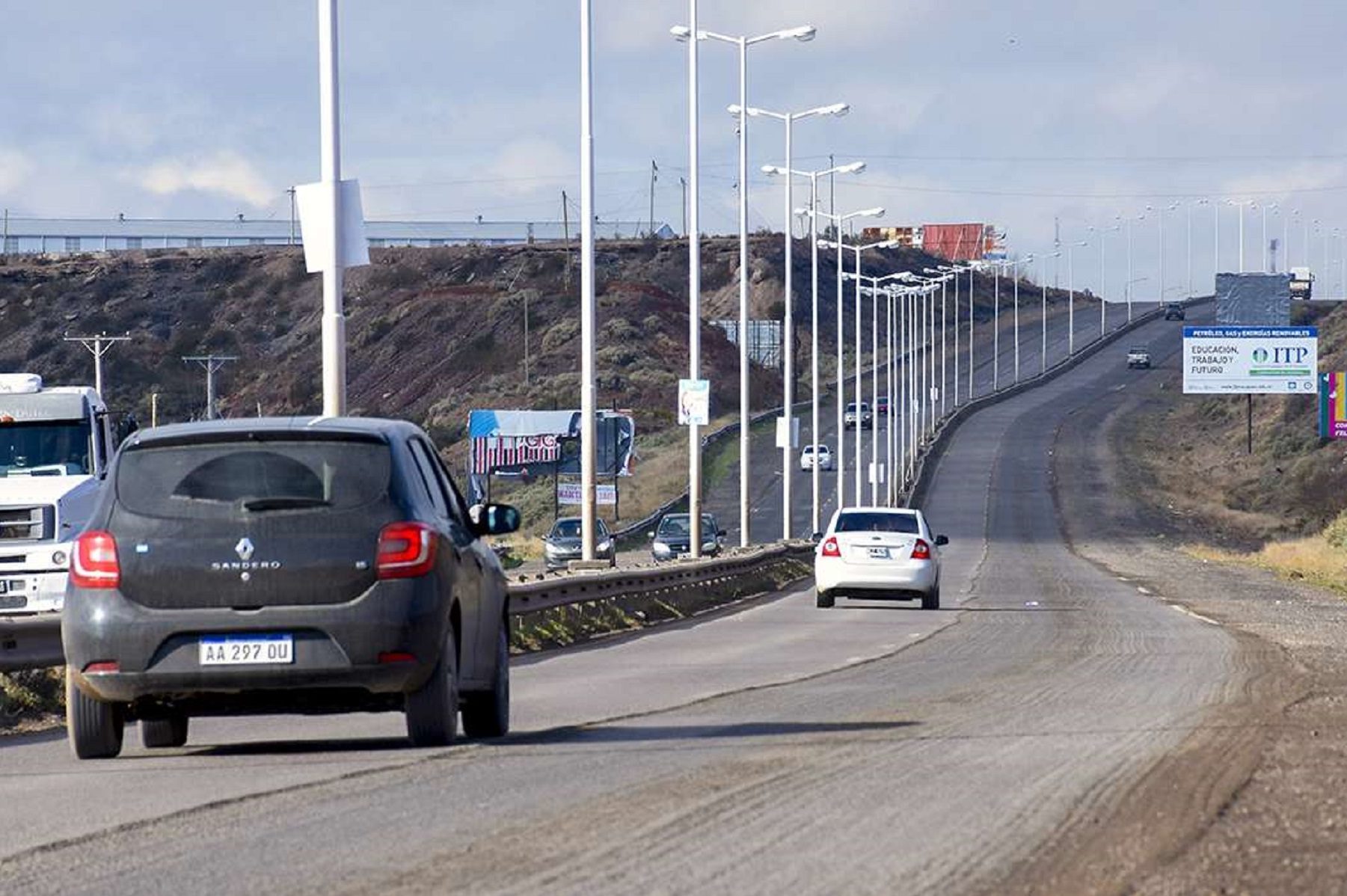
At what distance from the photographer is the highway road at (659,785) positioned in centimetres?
860

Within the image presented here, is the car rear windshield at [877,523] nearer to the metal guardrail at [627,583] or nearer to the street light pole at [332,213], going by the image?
the metal guardrail at [627,583]

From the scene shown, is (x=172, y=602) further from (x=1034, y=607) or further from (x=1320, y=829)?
(x=1034, y=607)

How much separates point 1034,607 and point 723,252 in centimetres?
15153

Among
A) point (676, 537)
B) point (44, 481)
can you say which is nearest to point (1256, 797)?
point (44, 481)

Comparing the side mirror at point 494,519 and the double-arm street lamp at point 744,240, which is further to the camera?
the double-arm street lamp at point 744,240

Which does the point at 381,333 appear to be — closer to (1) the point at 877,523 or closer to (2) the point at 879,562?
(1) the point at 877,523

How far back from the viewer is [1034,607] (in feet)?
118

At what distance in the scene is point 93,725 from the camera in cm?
1292

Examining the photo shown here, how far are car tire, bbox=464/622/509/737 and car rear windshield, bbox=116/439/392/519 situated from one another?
6.10 feet

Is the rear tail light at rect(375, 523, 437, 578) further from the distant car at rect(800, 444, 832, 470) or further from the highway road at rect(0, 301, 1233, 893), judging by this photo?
the distant car at rect(800, 444, 832, 470)

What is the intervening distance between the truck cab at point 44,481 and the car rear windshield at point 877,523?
13842 mm

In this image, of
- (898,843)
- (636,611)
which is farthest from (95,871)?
(636,611)

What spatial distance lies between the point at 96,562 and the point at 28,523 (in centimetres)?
1314

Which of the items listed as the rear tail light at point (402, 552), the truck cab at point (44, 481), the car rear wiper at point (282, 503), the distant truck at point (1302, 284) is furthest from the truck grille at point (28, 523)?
the distant truck at point (1302, 284)
